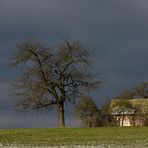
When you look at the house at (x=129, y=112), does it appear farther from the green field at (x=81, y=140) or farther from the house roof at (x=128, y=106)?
the green field at (x=81, y=140)

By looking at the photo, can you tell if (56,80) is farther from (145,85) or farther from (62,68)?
(145,85)

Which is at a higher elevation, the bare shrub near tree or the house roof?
the house roof

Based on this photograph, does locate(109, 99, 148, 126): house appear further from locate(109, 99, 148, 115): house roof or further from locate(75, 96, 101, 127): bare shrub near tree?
locate(75, 96, 101, 127): bare shrub near tree

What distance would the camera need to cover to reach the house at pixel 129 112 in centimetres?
8650

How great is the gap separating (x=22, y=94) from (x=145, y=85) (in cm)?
4006

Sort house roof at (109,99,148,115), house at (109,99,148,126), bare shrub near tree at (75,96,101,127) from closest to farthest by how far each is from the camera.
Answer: bare shrub near tree at (75,96,101,127), house at (109,99,148,126), house roof at (109,99,148,115)

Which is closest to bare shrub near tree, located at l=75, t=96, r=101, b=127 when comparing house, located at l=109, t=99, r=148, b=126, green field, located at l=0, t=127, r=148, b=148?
house, located at l=109, t=99, r=148, b=126

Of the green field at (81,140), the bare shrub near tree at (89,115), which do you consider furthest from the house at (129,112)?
the green field at (81,140)

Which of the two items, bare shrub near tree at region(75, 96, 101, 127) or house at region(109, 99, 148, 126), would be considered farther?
house at region(109, 99, 148, 126)

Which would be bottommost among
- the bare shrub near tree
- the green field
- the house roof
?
the green field

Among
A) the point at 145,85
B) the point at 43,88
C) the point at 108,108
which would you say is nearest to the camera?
the point at 43,88

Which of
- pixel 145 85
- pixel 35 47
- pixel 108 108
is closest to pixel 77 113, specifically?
pixel 108 108

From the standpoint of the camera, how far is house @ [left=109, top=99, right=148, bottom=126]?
86.5 metres

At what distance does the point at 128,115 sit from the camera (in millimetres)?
88500
